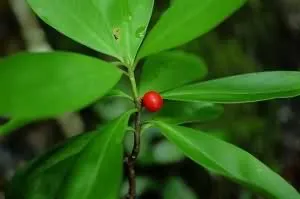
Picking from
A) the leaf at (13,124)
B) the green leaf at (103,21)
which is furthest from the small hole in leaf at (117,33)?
the leaf at (13,124)

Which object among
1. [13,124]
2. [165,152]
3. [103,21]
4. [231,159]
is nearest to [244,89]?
[231,159]

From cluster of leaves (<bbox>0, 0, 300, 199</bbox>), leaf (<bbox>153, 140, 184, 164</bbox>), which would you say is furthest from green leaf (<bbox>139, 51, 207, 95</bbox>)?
leaf (<bbox>153, 140, 184, 164</bbox>)

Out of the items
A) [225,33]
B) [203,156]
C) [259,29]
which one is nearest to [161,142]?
[225,33]

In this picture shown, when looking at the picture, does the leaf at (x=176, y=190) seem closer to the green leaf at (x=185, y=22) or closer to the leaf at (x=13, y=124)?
the green leaf at (x=185, y=22)

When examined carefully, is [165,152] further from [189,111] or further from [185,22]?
[185,22]

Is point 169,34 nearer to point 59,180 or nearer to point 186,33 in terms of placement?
point 186,33
